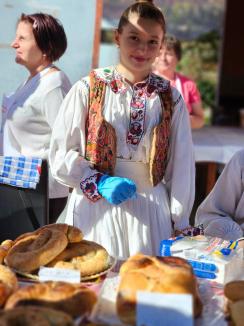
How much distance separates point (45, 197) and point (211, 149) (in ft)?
7.92

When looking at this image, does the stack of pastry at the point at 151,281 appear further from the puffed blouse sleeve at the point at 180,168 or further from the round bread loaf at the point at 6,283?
the puffed blouse sleeve at the point at 180,168

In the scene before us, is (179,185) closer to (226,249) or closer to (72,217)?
(72,217)

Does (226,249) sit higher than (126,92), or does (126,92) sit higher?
(126,92)

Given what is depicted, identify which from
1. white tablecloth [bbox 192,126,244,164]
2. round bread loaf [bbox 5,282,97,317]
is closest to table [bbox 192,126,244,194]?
white tablecloth [bbox 192,126,244,164]

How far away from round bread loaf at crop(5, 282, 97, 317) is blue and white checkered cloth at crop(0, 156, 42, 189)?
1.01 m

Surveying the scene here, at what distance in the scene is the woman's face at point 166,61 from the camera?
431 centimetres

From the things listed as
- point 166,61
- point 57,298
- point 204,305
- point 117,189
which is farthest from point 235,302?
point 166,61

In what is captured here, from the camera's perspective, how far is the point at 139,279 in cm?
129

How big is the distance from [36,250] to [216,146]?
3187mm

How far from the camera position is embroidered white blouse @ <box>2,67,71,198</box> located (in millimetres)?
2523

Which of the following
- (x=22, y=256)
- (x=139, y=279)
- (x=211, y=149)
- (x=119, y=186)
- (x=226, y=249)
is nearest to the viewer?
(x=139, y=279)

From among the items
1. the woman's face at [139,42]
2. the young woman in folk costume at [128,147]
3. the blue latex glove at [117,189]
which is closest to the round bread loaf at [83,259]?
the blue latex glove at [117,189]

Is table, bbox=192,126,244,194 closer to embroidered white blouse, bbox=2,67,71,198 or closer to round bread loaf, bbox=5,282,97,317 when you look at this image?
embroidered white blouse, bbox=2,67,71,198

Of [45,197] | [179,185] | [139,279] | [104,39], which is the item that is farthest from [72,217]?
[104,39]
